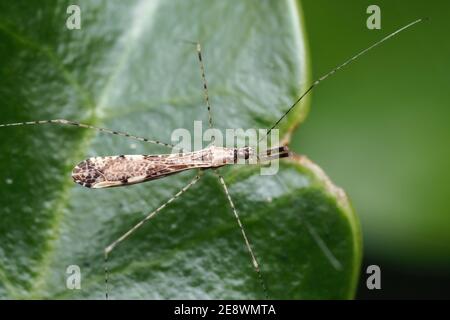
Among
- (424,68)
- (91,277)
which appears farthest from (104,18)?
(424,68)

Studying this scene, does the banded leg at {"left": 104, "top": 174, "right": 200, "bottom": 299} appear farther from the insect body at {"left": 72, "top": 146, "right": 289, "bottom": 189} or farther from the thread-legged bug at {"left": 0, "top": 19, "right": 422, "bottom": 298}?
the insect body at {"left": 72, "top": 146, "right": 289, "bottom": 189}

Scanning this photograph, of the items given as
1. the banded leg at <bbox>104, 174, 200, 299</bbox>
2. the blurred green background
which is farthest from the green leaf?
the blurred green background

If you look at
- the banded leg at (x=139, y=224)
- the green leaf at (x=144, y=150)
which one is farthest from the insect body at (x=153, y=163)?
the banded leg at (x=139, y=224)

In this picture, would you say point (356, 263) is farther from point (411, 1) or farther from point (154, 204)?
point (411, 1)

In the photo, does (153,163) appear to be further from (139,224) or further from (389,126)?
(389,126)

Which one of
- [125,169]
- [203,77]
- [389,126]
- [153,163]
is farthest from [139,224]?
Answer: [389,126]

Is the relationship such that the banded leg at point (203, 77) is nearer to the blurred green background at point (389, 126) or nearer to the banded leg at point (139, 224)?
the banded leg at point (139, 224)

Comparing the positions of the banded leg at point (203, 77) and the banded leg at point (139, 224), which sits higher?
the banded leg at point (203, 77)
